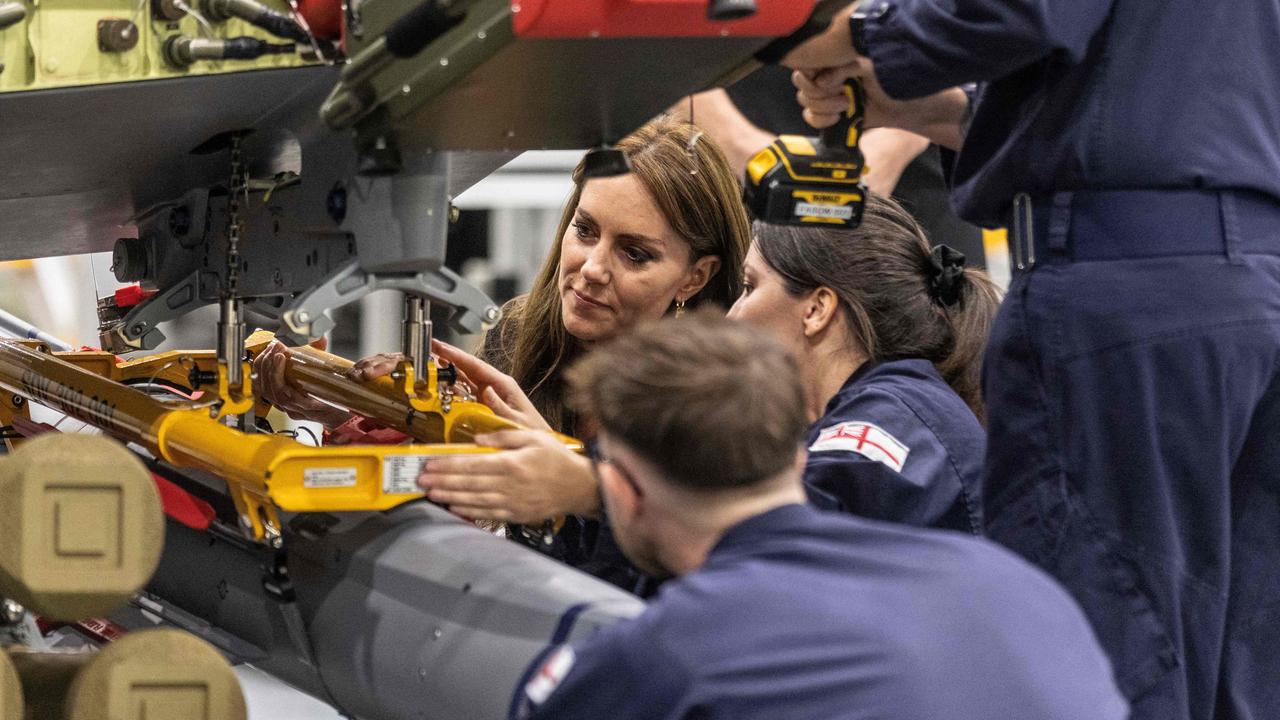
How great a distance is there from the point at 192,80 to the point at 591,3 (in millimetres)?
742

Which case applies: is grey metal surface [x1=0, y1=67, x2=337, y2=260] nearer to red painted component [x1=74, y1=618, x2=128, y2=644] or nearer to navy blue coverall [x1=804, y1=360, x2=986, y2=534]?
red painted component [x1=74, y1=618, x2=128, y2=644]

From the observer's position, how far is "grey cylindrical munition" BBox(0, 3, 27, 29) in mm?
2246

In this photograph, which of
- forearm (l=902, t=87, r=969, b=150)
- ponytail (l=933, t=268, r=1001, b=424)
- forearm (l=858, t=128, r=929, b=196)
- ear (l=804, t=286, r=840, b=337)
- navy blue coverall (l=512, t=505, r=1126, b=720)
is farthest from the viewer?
forearm (l=858, t=128, r=929, b=196)

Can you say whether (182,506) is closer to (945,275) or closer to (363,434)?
(363,434)

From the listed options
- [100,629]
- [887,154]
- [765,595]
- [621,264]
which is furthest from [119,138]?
[887,154]

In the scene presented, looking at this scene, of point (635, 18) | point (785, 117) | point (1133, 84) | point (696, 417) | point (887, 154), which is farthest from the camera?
point (785, 117)

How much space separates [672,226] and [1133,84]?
1308mm

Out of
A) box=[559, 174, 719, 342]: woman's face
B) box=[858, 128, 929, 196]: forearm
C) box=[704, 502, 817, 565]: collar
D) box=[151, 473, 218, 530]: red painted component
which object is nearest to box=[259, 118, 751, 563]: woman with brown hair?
box=[559, 174, 719, 342]: woman's face

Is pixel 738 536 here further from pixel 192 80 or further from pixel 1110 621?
pixel 192 80

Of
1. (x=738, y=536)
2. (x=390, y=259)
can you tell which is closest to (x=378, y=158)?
(x=390, y=259)

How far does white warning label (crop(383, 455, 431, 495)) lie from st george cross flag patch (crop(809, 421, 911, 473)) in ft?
2.22

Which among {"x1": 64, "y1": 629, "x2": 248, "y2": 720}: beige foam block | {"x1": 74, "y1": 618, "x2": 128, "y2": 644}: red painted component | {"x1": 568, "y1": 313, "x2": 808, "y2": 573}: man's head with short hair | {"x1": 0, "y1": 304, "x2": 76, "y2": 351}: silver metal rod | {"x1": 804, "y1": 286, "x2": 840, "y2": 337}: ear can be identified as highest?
{"x1": 568, "y1": 313, "x2": 808, "y2": 573}: man's head with short hair

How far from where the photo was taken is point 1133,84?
222 cm

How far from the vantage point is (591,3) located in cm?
197
